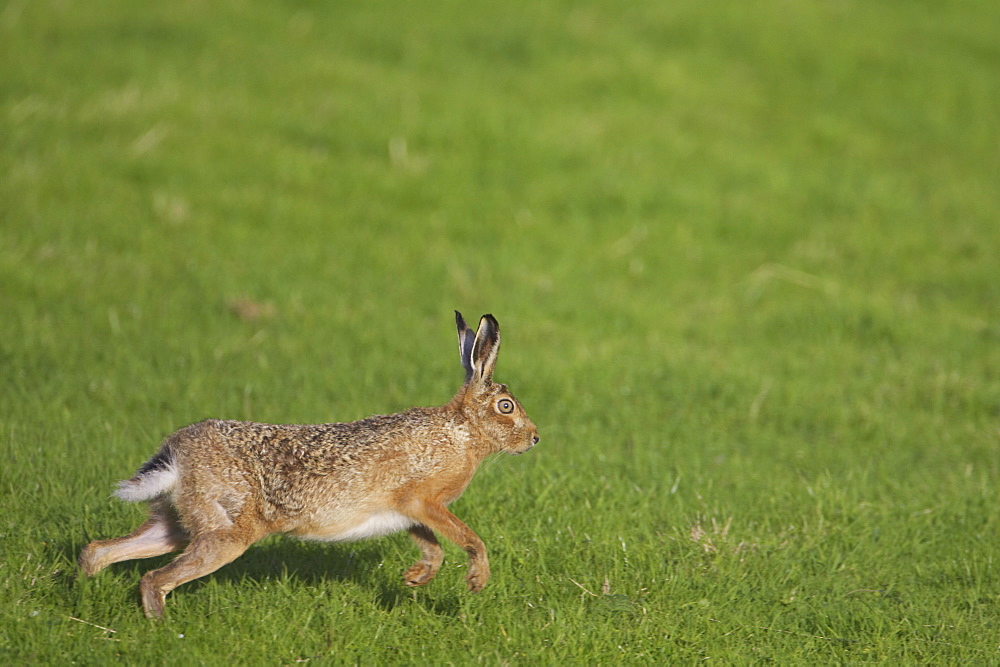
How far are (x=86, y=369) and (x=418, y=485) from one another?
4.03m

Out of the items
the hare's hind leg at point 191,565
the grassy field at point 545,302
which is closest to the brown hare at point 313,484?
the hare's hind leg at point 191,565

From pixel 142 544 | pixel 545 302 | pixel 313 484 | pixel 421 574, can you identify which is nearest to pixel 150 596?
pixel 142 544

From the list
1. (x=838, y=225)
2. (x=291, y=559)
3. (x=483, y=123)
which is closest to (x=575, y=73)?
(x=483, y=123)

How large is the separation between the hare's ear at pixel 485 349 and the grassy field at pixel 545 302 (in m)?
1.06

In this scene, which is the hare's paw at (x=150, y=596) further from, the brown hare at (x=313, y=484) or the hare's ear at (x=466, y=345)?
the hare's ear at (x=466, y=345)

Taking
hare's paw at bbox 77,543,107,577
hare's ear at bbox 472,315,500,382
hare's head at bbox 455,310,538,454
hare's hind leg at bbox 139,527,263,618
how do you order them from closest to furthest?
hare's hind leg at bbox 139,527,263,618, hare's paw at bbox 77,543,107,577, hare's ear at bbox 472,315,500,382, hare's head at bbox 455,310,538,454

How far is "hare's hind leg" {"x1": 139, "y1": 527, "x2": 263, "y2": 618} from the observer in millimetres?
5078

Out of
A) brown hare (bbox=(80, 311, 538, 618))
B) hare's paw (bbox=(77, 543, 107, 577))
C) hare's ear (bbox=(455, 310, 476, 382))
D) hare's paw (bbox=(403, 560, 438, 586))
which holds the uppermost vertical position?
hare's ear (bbox=(455, 310, 476, 382))

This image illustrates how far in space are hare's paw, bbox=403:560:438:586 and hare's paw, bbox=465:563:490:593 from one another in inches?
15.4

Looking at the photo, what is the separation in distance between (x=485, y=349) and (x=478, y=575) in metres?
1.20

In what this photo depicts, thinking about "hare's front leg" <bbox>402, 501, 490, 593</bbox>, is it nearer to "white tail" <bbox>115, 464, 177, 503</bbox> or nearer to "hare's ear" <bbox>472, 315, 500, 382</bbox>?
"hare's ear" <bbox>472, 315, 500, 382</bbox>

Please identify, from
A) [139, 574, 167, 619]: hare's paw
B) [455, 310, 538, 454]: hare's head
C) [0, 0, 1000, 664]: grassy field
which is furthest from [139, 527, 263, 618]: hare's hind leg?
[455, 310, 538, 454]: hare's head

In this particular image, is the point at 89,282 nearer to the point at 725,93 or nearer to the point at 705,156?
the point at 705,156

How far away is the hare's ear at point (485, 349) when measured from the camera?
572 cm
